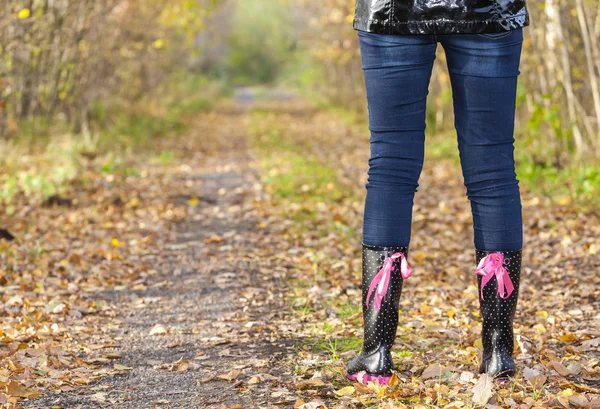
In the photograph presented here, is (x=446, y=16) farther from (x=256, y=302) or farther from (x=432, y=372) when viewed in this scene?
(x=256, y=302)

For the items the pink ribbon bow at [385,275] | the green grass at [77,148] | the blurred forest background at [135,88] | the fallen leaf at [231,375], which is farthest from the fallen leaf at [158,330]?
the blurred forest background at [135,88]

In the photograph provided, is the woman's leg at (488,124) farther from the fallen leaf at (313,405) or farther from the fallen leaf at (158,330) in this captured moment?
the fallen leaf at (158,330)

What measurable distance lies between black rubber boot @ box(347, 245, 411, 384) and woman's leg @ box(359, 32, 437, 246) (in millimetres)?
49

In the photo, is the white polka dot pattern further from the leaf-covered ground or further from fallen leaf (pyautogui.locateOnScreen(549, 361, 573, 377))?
fallen leaf (pyautogui.locateOnScreen(549, 361, 573, 377))

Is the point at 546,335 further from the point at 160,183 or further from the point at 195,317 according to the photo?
the point at 160,183

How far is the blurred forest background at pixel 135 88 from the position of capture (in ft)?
24.3

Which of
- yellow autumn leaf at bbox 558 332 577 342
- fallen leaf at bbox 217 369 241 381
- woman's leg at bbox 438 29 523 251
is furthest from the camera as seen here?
yellow autumn leaf at bbox 558 332 577 342

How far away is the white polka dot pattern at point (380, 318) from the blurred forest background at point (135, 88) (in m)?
4.49

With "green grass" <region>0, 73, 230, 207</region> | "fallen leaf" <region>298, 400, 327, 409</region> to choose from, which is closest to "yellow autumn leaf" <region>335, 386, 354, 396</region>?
"fallen leaf" <region>298, 400, 327, 409</region>

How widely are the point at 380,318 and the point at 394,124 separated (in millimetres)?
676

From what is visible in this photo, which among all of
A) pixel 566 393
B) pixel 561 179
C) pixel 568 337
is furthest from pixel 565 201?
pixel 566 393

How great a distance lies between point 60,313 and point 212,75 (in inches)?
1394

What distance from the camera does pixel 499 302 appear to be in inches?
103

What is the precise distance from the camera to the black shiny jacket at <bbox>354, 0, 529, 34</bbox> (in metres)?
2.40
